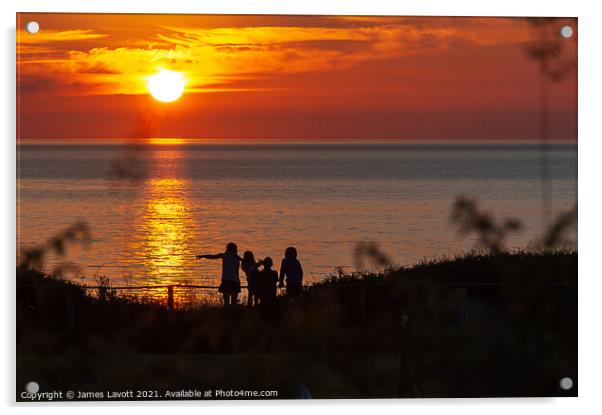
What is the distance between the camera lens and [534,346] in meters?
3.85

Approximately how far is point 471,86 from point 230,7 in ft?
5.63

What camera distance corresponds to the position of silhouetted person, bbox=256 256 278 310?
6.01 metres

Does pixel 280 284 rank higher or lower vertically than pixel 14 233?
lower

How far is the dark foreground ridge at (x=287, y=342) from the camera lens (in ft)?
14.9

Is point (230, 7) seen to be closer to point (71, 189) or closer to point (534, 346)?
point (534, 346)

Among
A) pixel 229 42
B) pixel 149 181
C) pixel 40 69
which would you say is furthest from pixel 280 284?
pixel 149 181

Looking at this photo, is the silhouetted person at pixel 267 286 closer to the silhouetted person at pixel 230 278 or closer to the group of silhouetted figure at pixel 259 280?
the group of silhouetted figure at pixel 259 280

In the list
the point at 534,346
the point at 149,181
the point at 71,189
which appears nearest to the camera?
the point at 534,346

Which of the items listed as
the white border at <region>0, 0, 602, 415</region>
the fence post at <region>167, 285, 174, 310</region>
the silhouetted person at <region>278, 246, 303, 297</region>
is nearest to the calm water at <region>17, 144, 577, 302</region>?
the white border at <region>0, 0, 602, 415</region>

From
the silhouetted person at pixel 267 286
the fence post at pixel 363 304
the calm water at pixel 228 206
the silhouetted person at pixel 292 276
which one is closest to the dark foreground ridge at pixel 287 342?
the fence post at pixel 363 304

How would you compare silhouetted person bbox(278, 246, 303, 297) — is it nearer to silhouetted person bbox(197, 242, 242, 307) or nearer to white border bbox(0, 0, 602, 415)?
silhouetted person bbox(197, 242, 242, 307)

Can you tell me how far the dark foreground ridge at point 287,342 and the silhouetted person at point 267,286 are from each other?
150 millimetres

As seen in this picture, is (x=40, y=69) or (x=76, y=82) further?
(x=76, y=82)
